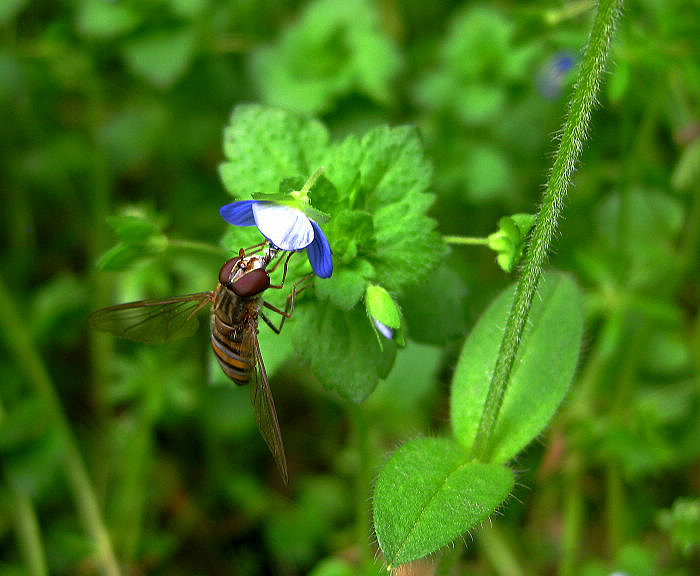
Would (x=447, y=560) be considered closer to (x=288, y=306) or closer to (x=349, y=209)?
(x=288, y=306)

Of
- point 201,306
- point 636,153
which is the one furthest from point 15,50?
point 636,153

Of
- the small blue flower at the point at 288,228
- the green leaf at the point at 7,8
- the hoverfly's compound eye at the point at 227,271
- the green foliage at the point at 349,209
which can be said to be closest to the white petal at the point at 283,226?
the small blue flower at the point at 288,228

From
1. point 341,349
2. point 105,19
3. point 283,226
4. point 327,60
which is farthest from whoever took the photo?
point 327,60

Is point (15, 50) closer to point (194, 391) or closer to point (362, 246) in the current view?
point (194, 391)

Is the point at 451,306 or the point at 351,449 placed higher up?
the point at 451,306

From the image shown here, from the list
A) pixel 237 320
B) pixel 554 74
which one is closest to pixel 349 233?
pixel 237 320

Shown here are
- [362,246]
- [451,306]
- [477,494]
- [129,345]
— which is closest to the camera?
[477,494]

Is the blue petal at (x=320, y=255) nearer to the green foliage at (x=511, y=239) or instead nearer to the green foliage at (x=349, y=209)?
the green foliage at (x=349, y=209)
